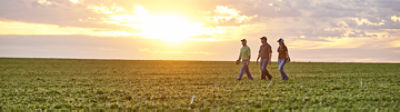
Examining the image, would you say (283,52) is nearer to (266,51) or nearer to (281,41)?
(281,41)

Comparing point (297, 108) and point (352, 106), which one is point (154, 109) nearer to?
point (297, 108)

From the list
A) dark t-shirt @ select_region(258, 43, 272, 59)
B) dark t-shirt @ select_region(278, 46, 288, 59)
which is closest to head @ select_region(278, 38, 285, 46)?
dark t-shirt @ select_region(278, 46, 288, 59)

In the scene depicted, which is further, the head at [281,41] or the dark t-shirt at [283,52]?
the dark t-shirt at [283,52]

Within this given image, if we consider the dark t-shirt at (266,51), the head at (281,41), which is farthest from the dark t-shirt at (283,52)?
the dark t-shirt at (266,51)

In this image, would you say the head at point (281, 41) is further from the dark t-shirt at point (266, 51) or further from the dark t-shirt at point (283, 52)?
the dark t-shirt at point (266, 51)

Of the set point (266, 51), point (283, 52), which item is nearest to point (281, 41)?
point (283, 52)

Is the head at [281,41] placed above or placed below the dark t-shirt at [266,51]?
above

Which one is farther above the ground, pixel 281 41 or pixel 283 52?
pixel 281 41

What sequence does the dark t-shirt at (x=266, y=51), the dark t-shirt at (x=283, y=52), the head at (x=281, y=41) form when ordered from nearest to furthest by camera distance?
the head at (x=281, y=41), the dark t-shirt at (x=283, y=52), the dark t-shirt at (x=266, y=51)

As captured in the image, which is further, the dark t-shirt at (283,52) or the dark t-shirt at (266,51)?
the dark t-shirt at (266,51)

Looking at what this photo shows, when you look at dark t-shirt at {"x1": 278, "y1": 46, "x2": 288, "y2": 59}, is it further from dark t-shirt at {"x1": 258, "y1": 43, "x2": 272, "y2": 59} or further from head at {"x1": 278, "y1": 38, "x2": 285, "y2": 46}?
dark t-shirt at {"x1": 258, "y1": 43, "x2": 272, "y2": 59}

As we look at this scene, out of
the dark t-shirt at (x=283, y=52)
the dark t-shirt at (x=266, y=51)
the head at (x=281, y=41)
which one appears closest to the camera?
the head at (x=281, y=41)

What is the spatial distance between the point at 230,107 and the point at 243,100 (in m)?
1.12

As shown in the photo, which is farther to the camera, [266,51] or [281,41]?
[266,51]
